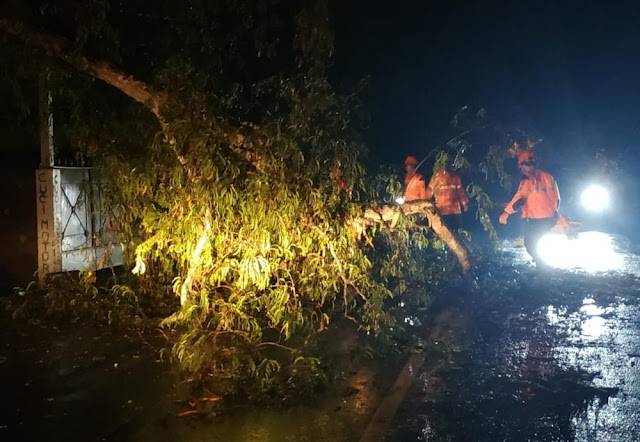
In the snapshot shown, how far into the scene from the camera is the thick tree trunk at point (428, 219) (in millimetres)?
6664

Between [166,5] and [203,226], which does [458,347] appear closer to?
[203,226]

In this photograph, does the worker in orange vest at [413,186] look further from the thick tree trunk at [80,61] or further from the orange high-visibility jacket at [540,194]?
the thick tree trunk at [80,61]

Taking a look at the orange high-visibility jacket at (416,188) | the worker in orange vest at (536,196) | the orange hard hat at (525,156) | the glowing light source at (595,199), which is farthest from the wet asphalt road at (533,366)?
the glowing light source at (595,199)

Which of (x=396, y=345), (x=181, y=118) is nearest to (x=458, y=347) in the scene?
(x=396, y=345)

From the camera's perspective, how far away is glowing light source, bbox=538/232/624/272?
10.4 m

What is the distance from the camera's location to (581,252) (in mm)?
11594

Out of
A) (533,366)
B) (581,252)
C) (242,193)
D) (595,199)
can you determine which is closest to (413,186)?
(581,252)

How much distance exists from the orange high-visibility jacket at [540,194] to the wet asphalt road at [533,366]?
0.97m

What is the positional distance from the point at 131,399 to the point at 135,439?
0.73 m

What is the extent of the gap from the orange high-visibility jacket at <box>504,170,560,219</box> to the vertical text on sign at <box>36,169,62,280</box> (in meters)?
6.34

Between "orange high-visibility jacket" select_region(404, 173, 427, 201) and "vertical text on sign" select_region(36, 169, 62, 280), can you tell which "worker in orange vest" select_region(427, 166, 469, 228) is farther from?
"vertical text on sign" select_region(36, 169, 62, 280)

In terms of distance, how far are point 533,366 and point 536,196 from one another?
4.22m

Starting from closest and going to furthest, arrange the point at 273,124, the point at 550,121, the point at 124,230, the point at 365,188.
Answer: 1. the point at 273,124
2. the point at 365,188
3. the point at 124,230
4. the point at 550,121

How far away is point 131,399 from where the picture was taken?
515 centimetres
